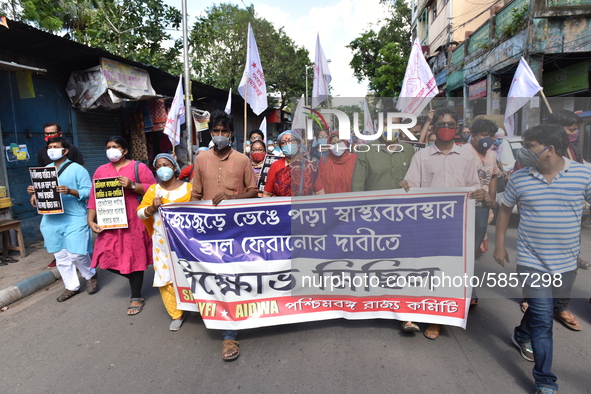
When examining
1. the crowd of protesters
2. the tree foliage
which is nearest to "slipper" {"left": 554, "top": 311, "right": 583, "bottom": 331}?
the crowd of protesters

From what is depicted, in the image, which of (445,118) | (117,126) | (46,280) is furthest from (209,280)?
(117,126)

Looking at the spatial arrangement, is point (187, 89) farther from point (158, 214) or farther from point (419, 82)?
point (158, 214)

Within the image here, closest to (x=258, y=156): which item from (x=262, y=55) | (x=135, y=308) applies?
(x=135, y=308)

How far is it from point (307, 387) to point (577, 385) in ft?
5.54

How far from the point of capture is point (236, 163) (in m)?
3.42

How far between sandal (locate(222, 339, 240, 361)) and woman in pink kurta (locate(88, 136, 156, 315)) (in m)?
1.35

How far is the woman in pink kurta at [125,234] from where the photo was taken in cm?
384

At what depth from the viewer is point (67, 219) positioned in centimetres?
435

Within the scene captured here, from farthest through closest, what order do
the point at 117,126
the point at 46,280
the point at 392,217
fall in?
the point at 117,126, the point at 46,280, the point at 392,217

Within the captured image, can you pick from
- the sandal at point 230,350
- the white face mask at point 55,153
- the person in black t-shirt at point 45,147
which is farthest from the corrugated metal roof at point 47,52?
the sandal at point 230,350

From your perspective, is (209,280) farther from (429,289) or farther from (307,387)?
(429,289)

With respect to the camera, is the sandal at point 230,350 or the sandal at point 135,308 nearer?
the sandal at point 230,350

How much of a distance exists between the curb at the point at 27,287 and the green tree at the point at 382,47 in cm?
1986

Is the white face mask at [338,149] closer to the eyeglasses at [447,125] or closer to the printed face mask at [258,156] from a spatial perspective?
the eyeglasses at [447,125]
